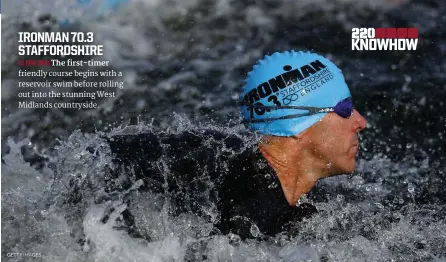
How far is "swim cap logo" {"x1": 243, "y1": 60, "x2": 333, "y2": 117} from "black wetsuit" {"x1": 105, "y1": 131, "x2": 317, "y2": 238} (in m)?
0.15

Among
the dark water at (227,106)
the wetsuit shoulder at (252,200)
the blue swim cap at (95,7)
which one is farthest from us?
the blue swim cap at (95,7)

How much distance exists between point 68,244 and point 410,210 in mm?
1092

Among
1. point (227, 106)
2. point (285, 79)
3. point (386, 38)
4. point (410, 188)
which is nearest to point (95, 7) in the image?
point (227, 106)

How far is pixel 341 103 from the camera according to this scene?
1816 mm

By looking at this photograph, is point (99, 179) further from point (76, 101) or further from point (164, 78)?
point (164, 78)

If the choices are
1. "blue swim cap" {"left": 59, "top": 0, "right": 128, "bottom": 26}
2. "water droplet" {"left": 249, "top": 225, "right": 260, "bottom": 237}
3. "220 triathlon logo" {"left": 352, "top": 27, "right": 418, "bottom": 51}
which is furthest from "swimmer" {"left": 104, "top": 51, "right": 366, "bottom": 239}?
"blue swim cap" {"left": 59, "top": 0, "right": 128, "bottom": 26}

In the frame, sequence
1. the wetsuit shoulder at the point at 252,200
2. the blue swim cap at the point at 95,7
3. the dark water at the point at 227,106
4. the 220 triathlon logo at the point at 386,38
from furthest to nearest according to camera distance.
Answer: the blue swim cap at the point at 95,7, the 220 triathlon logo at the point at 386,38, the dark water at the point at 227,106, the wetsuit shoulder at the point at 252,200

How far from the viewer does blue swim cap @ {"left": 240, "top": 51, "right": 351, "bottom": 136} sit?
1801mm

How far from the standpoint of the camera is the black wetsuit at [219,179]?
5.75 ft

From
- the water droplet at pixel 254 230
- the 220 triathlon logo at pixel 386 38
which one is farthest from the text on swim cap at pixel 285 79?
the 220 triathlon logo at pixel 386 38

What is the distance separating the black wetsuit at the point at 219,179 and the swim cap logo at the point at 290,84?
5.8 inches

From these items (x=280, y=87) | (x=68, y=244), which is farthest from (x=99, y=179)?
(x=280, y=87)

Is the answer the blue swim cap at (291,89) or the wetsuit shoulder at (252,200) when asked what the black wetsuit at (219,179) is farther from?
the blue swim cap at (291,89)

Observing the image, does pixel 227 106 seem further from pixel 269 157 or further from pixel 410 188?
pixel 269 157
